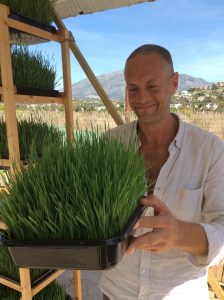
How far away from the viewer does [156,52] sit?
2.65 ft

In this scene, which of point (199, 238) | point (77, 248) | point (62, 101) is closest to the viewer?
point (77, 248)

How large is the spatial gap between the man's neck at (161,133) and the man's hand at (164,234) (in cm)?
33

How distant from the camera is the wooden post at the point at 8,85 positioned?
2.72 ft

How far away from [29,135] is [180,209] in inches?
21.0

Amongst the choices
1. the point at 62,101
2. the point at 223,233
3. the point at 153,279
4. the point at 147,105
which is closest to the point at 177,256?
the point at 153,279

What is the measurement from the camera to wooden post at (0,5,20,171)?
831 millimetres

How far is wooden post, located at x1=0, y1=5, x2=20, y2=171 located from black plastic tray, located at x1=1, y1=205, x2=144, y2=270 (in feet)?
1.28

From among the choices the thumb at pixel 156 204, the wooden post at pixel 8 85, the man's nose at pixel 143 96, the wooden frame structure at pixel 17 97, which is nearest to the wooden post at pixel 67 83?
the wooden frame structure at pixel 17 97

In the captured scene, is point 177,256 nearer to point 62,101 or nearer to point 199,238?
point 199,238

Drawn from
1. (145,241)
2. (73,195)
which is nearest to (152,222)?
(145,241)

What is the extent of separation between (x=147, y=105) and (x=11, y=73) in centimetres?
39

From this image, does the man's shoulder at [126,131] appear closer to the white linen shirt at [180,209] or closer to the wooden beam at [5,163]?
the white linen shirt at [180,209]

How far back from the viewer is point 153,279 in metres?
0.81

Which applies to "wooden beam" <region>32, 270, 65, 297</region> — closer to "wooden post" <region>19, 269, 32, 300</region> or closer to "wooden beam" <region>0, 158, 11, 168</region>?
"wooden post" <region>19, 269, 32, 300</region>
